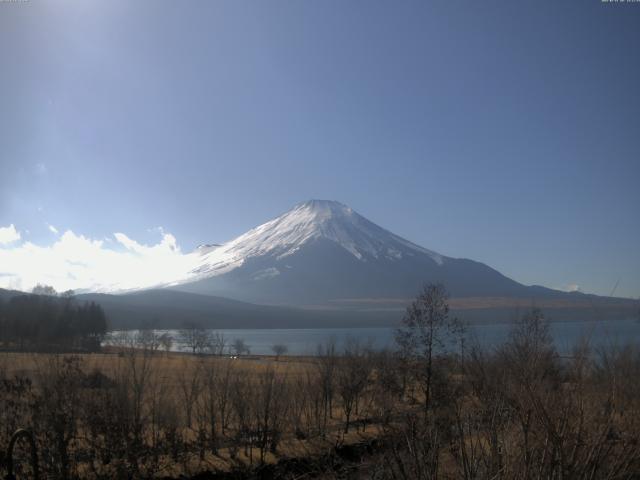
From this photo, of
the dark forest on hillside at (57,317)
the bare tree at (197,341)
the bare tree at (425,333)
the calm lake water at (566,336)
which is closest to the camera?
the calm lake water at (566,336)

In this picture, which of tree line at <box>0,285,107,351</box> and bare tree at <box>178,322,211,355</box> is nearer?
tree line at <box>0,285,107,351</box>

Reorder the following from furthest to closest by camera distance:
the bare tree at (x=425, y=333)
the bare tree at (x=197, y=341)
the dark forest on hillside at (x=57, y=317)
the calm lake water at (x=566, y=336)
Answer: the bare tree at (x=197, y=341), the dark forest on hillside at (x=57, y=317), the bare tree at (x=425, y=333), the calm lake water at (x=566, y=336)

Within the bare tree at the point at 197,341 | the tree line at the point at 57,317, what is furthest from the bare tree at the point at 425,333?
the bare tree at the point at 197,341

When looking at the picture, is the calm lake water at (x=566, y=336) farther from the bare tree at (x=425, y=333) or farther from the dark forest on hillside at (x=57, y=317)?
the dark forest on hillside at (x=57, y=317)

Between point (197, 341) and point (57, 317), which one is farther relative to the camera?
point (197, 341)

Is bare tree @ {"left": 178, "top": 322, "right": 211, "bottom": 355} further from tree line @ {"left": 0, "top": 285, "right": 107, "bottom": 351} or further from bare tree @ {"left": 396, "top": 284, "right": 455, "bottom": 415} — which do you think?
bare tree @ {"left": 396, "top": 284, "right": 455, "bottom": 415}

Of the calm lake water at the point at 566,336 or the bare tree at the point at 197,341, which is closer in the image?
the calm lake water at the point at 566,336

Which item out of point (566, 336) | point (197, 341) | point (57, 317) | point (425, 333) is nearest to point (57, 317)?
point (57, 317)

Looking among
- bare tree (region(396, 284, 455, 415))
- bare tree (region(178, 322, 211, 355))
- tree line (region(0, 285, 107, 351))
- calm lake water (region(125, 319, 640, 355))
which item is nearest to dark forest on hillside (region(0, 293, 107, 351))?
tree line (region(0, 285, 107, 351))

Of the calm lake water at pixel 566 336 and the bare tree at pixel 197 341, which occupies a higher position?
the calm lake water at pixel 566 336

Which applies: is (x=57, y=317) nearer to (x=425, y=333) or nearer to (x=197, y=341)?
(x=197, y=341)

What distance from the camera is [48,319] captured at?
57781mm

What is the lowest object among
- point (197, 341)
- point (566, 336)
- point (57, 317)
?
point (197, 341)

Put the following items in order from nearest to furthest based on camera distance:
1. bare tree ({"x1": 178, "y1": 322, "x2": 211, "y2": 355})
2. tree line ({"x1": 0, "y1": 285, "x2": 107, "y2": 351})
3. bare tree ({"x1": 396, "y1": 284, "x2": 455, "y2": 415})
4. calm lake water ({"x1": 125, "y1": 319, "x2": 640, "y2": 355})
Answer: calm lake water ({"x1": 125, "y1": 319, "x2": 640, "y2": 355}), bare tree ({"x1": 396, "y1": 284, "x2": 455, "y2": 415}), tree line ({"x1": 0, "y1": 285, "x2": 107, "y2": 351}), bare tree ({"x1": 178, "y1": 322, "x2": 211, "y2": 355})
